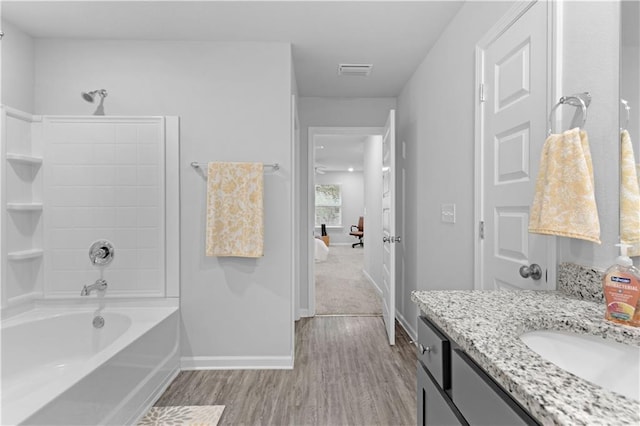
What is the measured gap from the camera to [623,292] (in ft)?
2.77

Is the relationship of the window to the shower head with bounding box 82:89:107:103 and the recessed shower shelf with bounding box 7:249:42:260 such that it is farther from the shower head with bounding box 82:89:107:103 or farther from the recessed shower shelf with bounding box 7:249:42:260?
the recessed shower shelf with bounding box 7:249:42:260

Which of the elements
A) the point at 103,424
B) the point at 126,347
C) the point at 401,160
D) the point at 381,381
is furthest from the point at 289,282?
the point at 401,160

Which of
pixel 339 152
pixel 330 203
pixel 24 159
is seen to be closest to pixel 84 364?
pixel 24 159

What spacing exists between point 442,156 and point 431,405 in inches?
70.8

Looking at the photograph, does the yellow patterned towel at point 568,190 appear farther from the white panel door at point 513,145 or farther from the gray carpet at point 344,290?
the gray carpet at point 344,290

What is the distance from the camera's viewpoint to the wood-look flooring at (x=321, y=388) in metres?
1.94

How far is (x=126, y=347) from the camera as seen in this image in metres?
1.85

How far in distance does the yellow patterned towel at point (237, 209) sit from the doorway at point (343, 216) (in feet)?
4.34

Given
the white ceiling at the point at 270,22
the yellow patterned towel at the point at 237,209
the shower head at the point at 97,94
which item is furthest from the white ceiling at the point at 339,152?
the shower head at the point at 97,94

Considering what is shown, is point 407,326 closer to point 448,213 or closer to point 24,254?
point 448,213

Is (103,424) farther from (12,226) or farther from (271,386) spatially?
(12,226)

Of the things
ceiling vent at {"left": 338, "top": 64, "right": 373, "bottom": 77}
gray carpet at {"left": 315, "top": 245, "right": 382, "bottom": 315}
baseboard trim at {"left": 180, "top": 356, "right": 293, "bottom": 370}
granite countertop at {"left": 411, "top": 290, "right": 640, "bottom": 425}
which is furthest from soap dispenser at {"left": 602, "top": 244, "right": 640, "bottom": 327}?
gray carpet at {"left": 315, "top": 245, "right": 382, "bottom": 315}

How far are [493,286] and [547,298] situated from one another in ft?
2.05

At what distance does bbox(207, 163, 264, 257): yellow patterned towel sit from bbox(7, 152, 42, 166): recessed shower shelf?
4.04 ft
